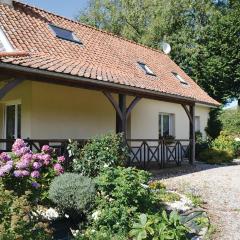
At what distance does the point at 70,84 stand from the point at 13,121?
354cm

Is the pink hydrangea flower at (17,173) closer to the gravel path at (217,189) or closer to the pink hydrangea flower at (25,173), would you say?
the pink hydrangea flower at (25,173)

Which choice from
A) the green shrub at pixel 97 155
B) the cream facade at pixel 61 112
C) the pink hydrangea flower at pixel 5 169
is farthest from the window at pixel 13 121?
the pink hydrangea flower at pixel 5 169

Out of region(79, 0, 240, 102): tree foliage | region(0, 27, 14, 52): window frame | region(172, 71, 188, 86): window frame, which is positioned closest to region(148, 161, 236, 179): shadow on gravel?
region(172, 71, 188, 86): window frame

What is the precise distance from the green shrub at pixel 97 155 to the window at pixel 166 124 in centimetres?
913

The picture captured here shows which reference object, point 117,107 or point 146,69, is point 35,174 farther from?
point 146,69

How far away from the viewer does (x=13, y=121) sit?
42.8ft

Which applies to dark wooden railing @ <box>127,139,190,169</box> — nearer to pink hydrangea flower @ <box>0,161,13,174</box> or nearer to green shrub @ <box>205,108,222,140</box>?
pink hydrangea flower @ <box>0,161,13,174</box>

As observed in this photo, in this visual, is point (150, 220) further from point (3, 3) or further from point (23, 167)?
point (3, 3)

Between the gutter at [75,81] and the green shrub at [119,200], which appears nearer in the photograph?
the green shrub at [119,200]

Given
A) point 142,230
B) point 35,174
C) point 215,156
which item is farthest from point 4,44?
point 215,156

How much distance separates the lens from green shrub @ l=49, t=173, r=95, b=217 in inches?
265

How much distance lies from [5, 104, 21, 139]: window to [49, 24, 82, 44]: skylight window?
313 centimetres

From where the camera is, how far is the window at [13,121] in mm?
12758

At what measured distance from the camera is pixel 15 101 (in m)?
12.8
